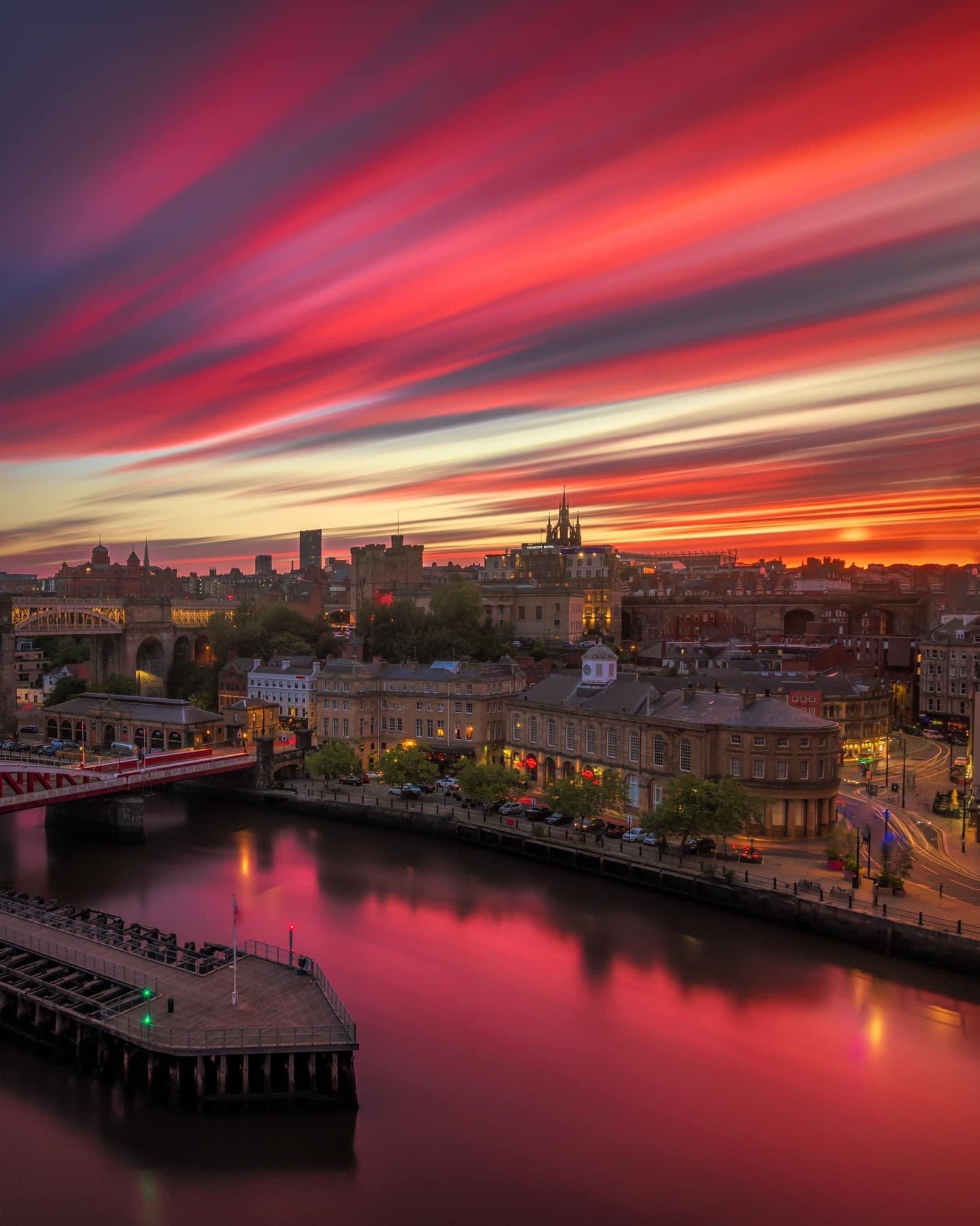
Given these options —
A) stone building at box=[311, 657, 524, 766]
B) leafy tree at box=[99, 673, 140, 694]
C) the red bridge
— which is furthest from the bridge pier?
leafy tree at box=[99, 673, 140, 694]

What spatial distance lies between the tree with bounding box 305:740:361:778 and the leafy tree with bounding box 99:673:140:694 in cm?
3239

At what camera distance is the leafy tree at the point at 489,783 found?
43.7m

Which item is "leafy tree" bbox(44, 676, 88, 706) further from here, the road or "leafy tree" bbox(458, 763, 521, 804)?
the road

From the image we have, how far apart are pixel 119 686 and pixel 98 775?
121 ft

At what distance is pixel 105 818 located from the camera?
44.7m

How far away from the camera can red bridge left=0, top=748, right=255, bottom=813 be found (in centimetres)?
4025

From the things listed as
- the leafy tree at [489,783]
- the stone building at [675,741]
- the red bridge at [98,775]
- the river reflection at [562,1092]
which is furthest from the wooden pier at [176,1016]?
the stone building at [675,741]

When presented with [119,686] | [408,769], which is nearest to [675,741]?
[408,769]

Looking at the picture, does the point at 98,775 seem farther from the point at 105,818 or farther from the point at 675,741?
the point at 675,741

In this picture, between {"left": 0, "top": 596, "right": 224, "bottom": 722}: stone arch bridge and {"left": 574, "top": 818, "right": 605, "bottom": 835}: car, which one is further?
{"left": 0, "top": 596, "right": 224, "bottom": 722}: stone arch bridge

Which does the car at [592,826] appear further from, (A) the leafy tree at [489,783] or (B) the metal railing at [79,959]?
(B) the metal railing at [79,959]

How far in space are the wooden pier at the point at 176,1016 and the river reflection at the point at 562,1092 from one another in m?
0.65

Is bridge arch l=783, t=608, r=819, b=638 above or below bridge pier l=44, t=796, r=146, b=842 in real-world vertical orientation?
above

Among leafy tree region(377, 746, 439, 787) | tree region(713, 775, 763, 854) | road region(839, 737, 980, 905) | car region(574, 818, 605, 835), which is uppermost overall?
tree region(713, 775, 763, 854)
